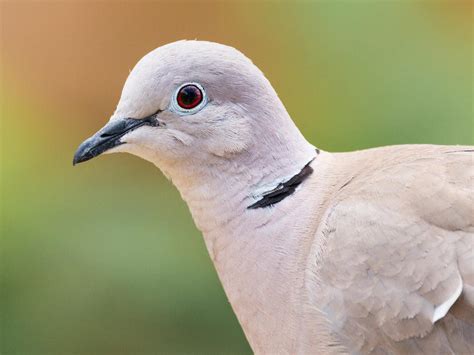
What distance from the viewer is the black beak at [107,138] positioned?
5.30 ft

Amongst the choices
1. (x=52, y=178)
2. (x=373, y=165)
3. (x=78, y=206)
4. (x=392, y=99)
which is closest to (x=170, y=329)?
(x=78, y=206)

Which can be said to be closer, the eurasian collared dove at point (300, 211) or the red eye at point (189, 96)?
the eurasian collared dove at point (300, 211)

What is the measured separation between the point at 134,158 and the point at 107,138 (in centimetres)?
182

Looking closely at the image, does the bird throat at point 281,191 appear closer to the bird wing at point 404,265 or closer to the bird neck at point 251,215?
the bird neck at point 251,215

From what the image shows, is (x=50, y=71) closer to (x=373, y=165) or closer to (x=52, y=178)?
(x=52, y=178)

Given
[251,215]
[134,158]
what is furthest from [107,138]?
[134,158]

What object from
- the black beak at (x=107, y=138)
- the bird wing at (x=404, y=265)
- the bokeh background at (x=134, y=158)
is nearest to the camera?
the bird wing at (x=404, y=265)

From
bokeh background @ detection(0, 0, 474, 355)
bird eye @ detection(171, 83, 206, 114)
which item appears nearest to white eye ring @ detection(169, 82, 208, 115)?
bird eye @ detection(171, 83, 206, 114)

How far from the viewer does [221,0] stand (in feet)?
11.7

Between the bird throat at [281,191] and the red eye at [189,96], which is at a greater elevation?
the red eye at [189,96]

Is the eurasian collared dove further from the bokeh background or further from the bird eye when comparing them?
the bokeh background

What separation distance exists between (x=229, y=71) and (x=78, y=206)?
67.2 inches

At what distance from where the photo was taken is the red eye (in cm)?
164

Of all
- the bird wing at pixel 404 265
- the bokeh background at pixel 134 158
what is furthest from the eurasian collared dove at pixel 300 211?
the bokeh background at pixel 134 158
